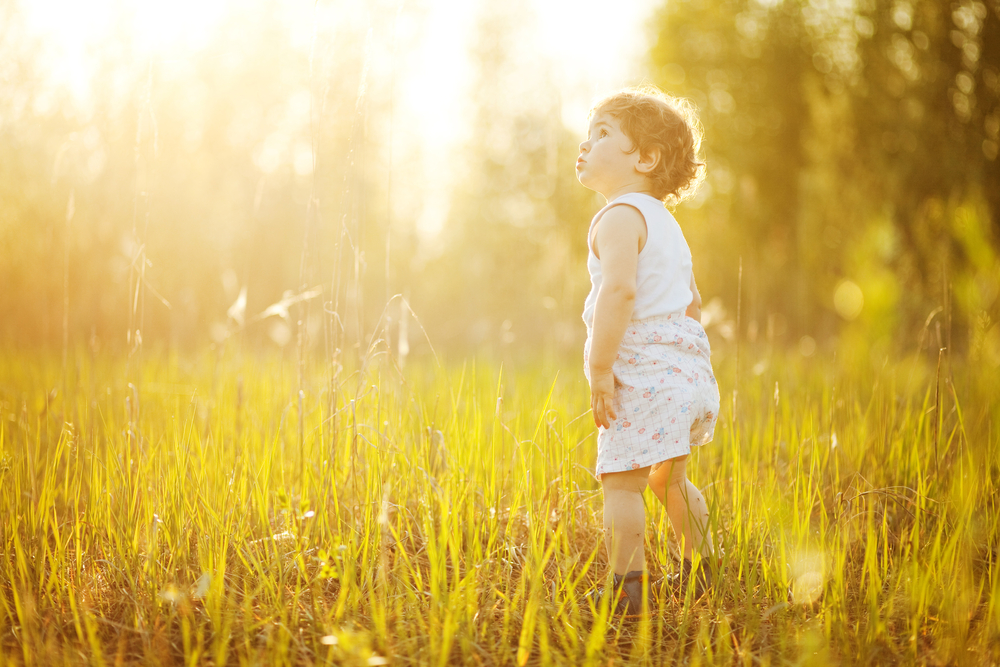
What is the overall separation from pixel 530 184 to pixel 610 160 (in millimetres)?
9452

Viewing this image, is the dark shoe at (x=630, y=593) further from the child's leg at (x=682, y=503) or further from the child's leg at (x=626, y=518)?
the child's leg at (x=682, y=503)

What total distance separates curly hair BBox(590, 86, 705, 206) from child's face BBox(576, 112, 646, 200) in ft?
0.07

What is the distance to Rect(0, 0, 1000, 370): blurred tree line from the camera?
21.8ft

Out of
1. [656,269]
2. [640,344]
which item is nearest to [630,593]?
[640,344]

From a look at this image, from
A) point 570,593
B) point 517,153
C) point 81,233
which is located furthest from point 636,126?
point 517,153

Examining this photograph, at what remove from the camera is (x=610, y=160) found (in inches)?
73.5

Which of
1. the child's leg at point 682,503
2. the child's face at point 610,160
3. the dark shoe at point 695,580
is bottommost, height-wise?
the dark shoe at point 695,580

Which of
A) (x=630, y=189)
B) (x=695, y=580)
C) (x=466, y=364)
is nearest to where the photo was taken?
(x=695, y=580)

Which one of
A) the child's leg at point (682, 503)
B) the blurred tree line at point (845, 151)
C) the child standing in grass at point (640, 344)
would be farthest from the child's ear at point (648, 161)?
the blurred tree line at point (845, 151)

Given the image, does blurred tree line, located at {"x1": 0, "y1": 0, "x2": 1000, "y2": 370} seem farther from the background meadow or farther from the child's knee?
the child's knee

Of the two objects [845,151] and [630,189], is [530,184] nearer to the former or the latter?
[845,151]

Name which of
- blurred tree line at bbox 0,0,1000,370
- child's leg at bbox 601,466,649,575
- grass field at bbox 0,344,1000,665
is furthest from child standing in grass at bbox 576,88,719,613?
blurred tree line at bbox 0,0,1000,370

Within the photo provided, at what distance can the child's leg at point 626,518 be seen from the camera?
5.50 feet

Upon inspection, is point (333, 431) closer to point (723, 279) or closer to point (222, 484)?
point (222, 484)
